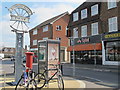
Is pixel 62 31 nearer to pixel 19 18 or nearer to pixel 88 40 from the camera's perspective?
pixel 88 40

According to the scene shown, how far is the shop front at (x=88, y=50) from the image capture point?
942 inches

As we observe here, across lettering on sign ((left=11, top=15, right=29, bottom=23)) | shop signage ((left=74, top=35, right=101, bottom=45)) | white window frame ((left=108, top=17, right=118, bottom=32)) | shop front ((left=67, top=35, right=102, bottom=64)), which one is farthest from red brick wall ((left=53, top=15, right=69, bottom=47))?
lettering on sign ((left=11, top=15, right=29, bottom=23))

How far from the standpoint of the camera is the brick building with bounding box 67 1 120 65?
72.2ft

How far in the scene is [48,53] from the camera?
8977 millimetres

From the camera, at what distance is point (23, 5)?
8.52m

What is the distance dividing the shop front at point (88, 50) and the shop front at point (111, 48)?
86 cm

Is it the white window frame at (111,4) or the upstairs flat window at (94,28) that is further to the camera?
the upstairs flat window at (94,28)

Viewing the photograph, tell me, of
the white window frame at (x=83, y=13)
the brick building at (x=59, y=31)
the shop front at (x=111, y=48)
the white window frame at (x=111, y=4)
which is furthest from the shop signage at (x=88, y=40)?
the brick building at (x=59, y=31)

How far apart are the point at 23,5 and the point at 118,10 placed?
53.6 ft

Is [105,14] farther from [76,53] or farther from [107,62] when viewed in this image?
[76,53]

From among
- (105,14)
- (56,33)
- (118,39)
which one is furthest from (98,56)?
(56,33)

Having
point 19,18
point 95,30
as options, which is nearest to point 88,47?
point 95,30

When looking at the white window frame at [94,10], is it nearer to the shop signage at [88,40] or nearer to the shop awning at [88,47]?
the shop signage at [88,40]

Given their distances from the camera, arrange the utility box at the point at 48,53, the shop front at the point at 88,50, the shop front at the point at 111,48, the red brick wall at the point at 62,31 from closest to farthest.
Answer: the utility box at the point at 48,53 < the shop front at the point at 111,48 < the shop front at the point at 88,50 < the red brick wall at the point at 62,31
